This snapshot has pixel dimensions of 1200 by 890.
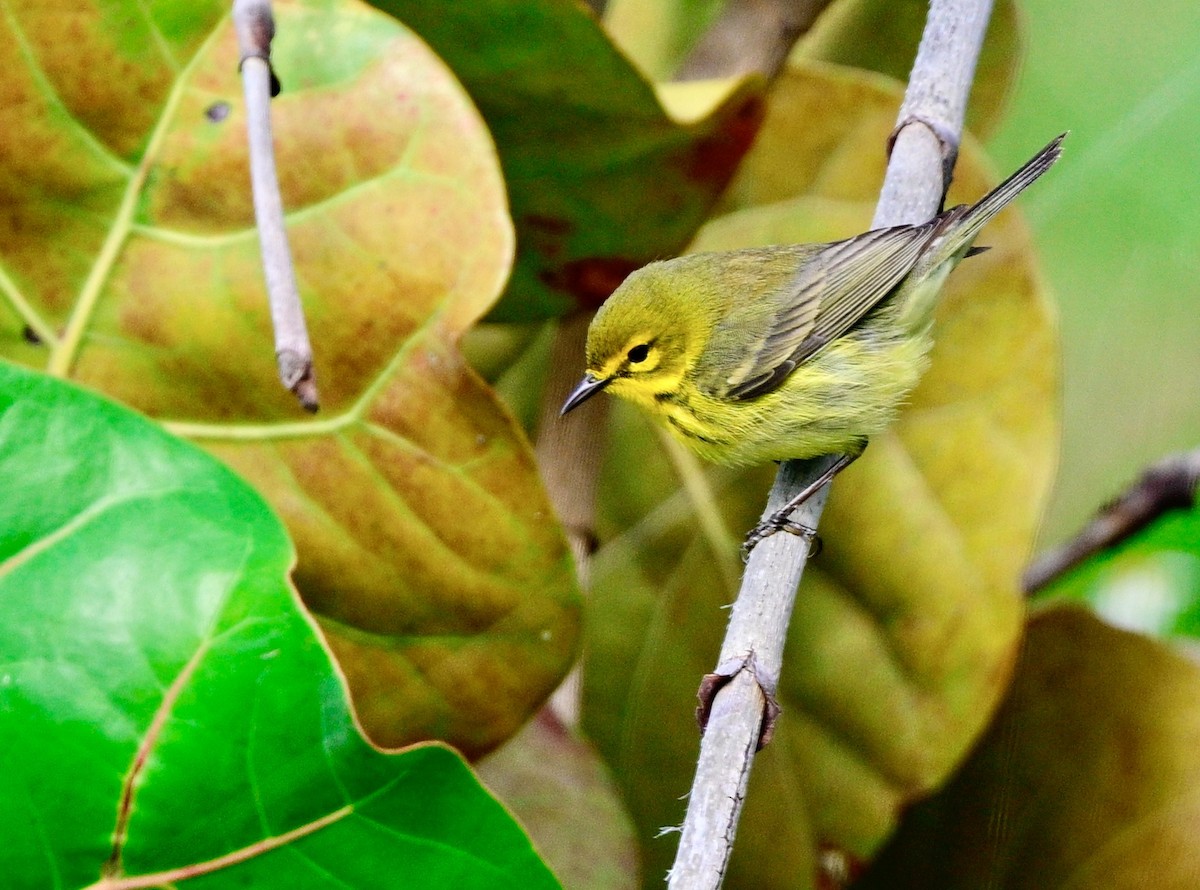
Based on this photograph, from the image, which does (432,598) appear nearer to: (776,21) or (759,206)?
(759,206)

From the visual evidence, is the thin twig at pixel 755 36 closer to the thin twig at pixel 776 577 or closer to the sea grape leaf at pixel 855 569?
the sea grape leaf at pixel 855 569

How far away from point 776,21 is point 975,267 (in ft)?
2.16

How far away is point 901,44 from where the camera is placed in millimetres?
2711

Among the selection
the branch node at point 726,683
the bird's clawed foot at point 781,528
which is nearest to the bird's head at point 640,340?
the bird's clawed foot at point 781,528

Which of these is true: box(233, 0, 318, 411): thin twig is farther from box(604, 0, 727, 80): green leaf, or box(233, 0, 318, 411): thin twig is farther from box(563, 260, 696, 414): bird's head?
box(604, 0, 727, 80): green leaf

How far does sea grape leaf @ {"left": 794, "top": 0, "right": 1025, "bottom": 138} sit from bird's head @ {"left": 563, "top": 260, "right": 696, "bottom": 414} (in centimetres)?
79

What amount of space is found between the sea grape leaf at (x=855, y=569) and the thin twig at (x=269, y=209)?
1.00 m

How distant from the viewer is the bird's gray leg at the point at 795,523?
1850mm

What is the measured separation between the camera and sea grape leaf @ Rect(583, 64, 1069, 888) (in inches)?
82.0

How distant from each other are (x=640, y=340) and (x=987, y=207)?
0.67m

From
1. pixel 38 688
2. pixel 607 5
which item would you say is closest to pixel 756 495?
pixel 607 5

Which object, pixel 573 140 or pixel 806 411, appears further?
pixel 806 411

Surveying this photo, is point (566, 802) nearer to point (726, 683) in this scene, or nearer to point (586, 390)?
point (726, 683)

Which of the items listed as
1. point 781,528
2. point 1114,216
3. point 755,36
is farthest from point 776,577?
point 1114,216
